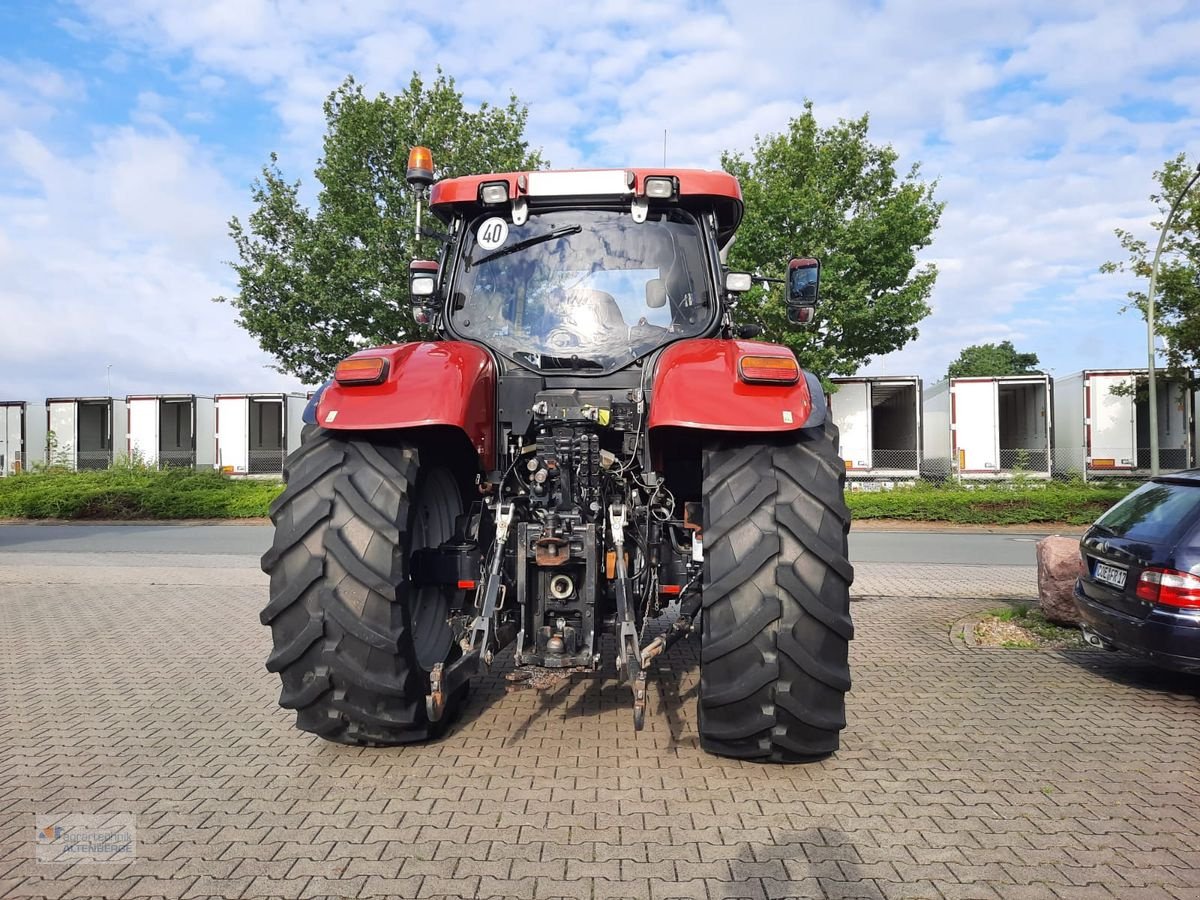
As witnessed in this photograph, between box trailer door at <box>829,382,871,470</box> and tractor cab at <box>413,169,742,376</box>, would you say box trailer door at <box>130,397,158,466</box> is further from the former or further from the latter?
tractor cab at <box>413,169,742,376</box>

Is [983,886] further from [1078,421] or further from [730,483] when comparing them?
[1078,421]

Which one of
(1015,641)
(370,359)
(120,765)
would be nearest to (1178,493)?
(1015,641)

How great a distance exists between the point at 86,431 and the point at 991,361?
70764mm

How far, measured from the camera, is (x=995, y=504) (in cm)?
1917

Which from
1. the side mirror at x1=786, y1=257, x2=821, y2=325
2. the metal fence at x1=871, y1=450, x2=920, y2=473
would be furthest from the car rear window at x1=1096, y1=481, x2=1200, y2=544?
the metal fence at x1=871, y1=450, x2=920, y2=473

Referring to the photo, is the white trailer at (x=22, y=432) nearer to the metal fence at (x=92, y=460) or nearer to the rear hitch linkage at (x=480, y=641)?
the metal fence at (x=92, y=460)

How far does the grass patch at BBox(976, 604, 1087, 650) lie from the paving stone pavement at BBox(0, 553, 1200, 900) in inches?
27.7

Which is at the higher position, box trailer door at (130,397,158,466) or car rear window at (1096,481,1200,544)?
box trailer door at (130,397,158,466)

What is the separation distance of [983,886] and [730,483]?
1762 mm

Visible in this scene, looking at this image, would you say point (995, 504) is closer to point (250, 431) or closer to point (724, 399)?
point (724, 399)

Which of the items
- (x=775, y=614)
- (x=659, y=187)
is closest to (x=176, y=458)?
(x=659, y=187)

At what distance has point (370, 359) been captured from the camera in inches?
149

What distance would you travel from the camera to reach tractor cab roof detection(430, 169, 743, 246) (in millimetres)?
4430

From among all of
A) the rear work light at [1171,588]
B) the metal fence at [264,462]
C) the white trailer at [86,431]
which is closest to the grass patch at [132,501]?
the metal fence at [264,462]
